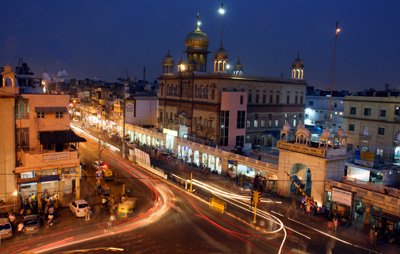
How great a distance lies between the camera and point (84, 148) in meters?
56.9

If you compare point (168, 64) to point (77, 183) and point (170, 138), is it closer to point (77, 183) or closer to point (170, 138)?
point (170, 138)

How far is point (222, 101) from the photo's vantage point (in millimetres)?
49750

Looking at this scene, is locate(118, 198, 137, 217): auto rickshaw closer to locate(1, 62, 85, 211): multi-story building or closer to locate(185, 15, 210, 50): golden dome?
locate(1, 62, 85, 211): multi-story building

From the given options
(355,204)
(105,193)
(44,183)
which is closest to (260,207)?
(355,204)

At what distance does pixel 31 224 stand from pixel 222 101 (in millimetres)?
32744

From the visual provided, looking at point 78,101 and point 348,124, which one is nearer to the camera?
point 348,124

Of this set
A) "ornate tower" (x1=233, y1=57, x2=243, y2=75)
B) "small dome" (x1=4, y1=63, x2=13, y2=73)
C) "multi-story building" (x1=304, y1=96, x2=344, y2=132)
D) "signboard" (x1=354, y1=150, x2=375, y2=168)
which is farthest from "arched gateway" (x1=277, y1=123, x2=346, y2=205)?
"ornate tower" (x1=233, y1=57, x2=243, y2=75)

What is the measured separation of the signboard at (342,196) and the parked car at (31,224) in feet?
81.9

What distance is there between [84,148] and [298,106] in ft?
139

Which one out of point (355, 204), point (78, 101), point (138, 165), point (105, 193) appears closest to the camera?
point (355, 204)

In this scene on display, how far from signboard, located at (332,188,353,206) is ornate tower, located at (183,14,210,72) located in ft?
139

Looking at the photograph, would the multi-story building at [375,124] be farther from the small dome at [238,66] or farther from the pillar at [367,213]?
the small dome at [238,66]

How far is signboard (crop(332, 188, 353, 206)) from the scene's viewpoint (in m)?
26.5

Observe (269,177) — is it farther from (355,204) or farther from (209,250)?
(209,250)
